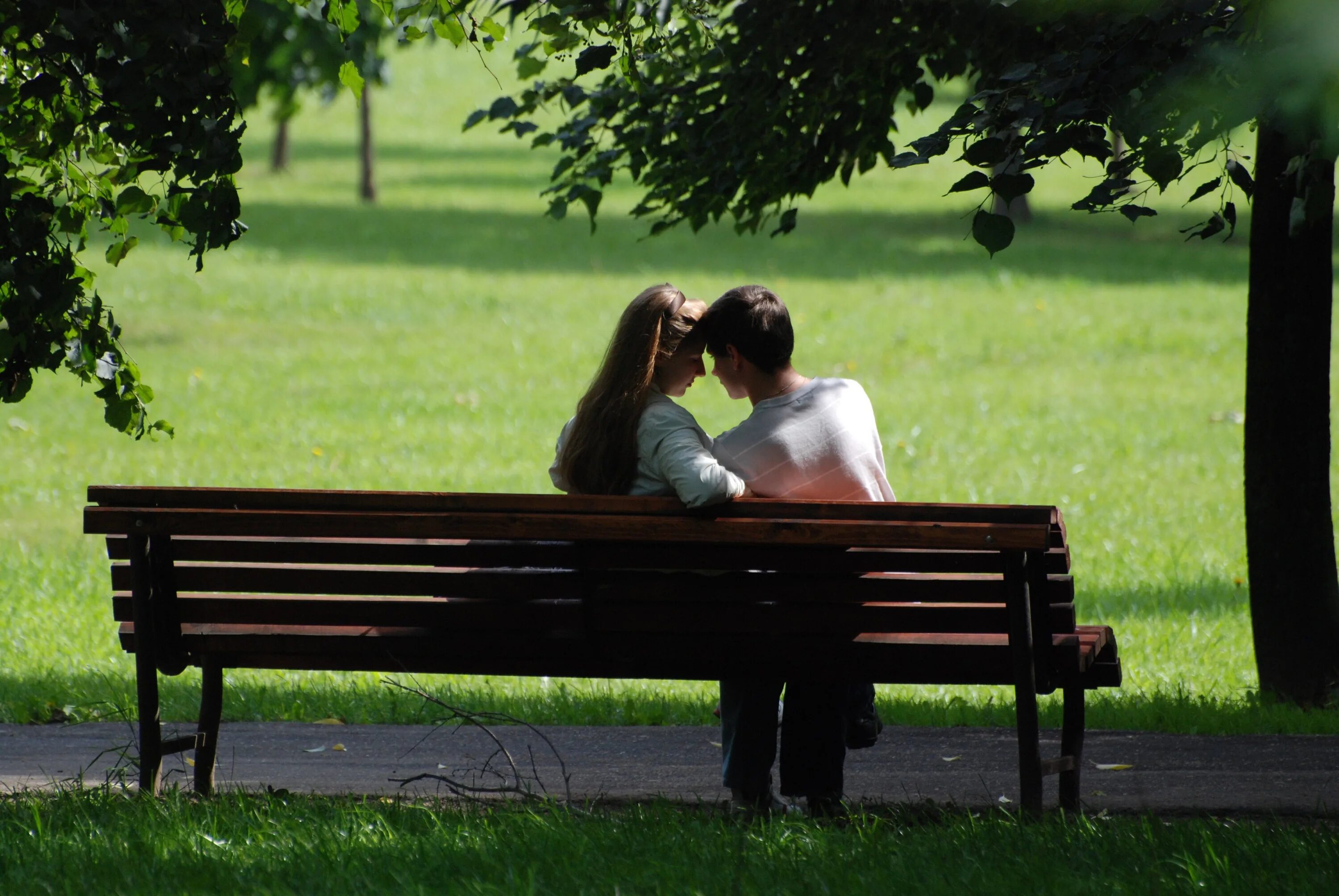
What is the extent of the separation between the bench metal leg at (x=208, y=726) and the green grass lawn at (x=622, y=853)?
31 cm

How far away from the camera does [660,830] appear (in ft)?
13.2

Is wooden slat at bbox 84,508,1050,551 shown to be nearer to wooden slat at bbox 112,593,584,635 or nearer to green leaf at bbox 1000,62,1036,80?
wooden slat at bbox 112,593,584,635

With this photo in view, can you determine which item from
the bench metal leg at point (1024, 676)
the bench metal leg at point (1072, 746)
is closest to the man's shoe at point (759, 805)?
the bench metal leg at point (1024, 676)

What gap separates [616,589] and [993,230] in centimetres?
131

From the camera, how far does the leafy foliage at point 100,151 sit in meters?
4.14

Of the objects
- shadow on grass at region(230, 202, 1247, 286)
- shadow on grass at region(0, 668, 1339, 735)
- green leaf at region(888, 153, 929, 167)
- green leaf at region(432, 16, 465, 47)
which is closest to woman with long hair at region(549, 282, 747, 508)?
green leaf at region(888, 153, 929, 167)

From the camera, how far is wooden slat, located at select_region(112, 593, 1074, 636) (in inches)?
159

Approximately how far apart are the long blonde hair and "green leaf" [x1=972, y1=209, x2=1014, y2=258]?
868 millimetres

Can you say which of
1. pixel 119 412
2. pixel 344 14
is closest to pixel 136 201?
pixel 119 412

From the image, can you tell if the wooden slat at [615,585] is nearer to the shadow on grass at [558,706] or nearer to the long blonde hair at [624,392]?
the long blonde hair at [624,392]

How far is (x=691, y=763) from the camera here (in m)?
5.23

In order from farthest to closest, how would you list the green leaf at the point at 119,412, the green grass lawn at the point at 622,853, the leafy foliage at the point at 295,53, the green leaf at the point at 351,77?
the leafy foliage at the point at 295,53 < the green leaf at the point at 119,412 < the green leaf at the point at 351,77 < the green grass lawn at the point at 622,853

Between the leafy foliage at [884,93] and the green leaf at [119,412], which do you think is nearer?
the leafy foliage at [884,93]

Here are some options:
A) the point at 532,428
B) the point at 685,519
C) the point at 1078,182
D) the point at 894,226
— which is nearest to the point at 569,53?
the point at 685,519
